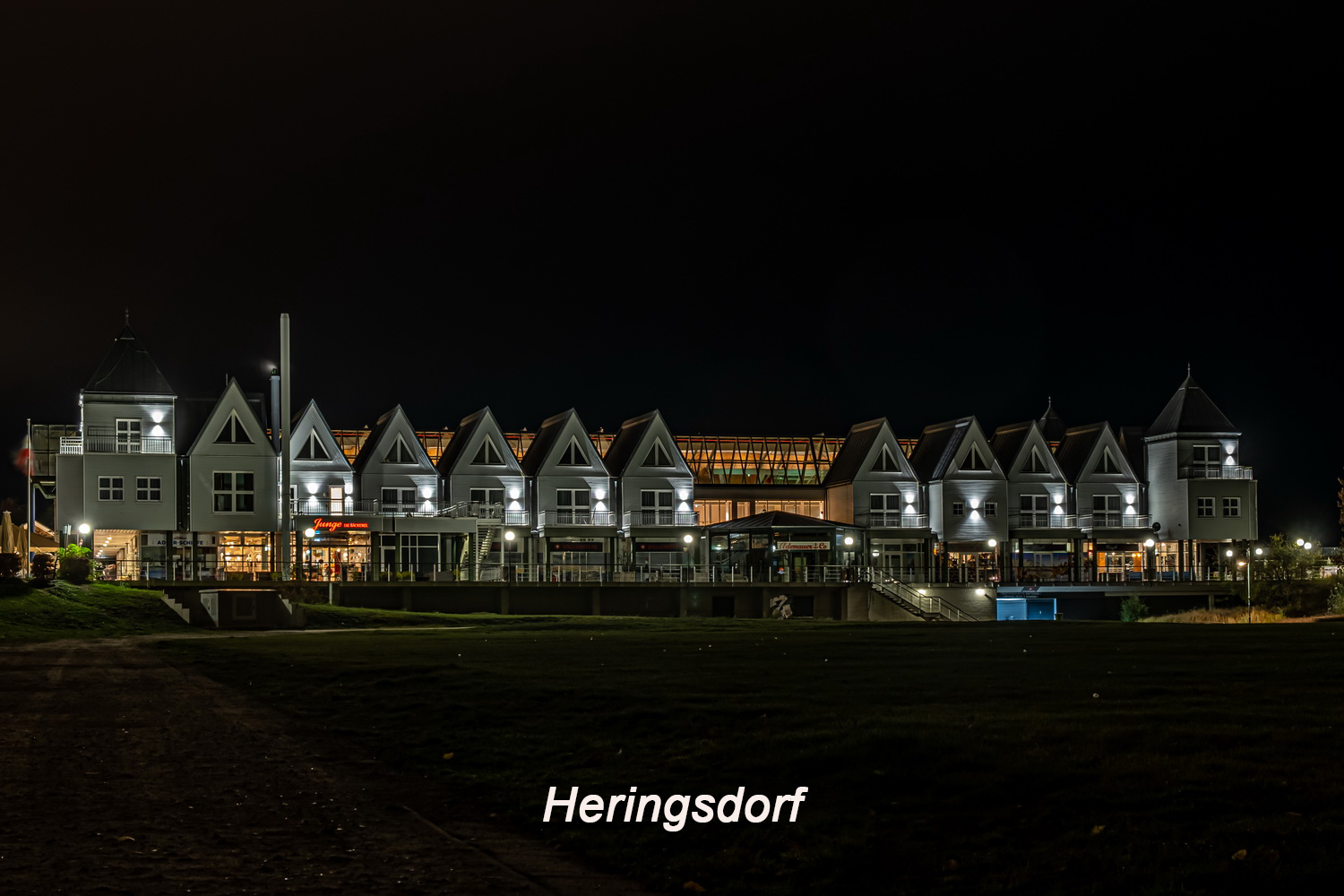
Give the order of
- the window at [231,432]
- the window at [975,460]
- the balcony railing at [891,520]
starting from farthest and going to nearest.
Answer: the window at [975,460] < the balcony railing at [891,520] < the window at [231,432]

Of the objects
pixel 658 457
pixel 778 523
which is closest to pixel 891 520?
pixel 778 523

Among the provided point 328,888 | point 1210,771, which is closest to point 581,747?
point 328,888

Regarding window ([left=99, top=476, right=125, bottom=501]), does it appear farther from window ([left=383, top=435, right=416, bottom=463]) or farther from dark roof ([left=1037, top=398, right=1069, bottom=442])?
dark roof ([left=1037, top=398, right=1069, bottom=442])

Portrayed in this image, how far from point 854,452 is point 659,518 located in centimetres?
1385

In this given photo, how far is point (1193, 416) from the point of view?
85.1 m

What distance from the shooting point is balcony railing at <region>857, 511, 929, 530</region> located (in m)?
80.6

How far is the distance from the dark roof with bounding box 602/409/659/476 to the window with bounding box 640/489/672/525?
1.98m

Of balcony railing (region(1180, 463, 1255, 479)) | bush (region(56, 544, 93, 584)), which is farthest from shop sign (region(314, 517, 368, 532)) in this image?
balcony railing (region(1180, 463, 1255, 479))

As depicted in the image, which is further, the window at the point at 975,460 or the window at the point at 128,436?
the window at the point at 975,460

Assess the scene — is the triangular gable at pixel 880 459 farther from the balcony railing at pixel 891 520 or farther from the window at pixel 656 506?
the window at pixel 656 506

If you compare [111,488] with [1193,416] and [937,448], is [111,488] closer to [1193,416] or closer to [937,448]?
[937,448]

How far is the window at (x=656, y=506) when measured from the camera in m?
77.9

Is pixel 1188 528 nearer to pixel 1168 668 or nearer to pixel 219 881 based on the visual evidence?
pixel 1168 668

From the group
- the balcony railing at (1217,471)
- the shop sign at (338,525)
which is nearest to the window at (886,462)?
the balcony railing at (1217,471)
